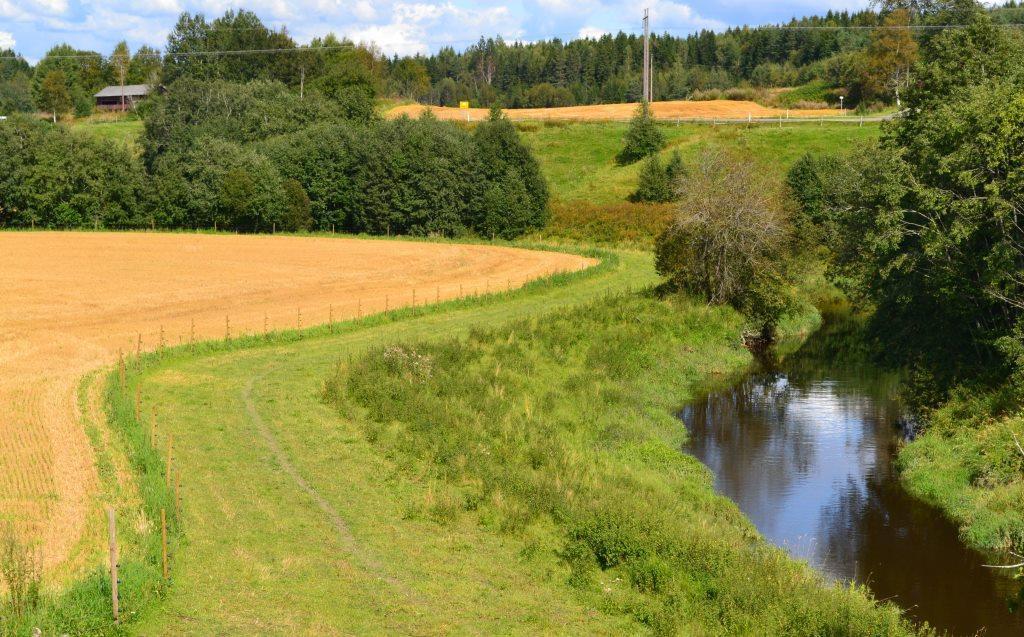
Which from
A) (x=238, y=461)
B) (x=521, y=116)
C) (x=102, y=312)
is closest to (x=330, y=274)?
(x=102, y=312)

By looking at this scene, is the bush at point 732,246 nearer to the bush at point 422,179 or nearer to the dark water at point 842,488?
the dark water at point 842,488

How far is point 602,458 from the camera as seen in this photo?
2811 cm

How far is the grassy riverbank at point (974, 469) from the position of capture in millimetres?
23547

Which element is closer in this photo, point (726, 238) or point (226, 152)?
point (726, 238)

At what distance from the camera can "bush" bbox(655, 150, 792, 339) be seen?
48812 millimetres

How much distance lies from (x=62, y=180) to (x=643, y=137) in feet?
177

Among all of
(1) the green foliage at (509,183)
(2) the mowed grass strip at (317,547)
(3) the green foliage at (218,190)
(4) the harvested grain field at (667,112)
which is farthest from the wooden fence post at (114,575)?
(4) the harvested grain field at (667,112)

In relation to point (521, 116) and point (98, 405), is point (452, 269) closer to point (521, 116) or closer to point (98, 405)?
point (98, 405)

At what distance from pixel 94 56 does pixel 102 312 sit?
155563 millimetres

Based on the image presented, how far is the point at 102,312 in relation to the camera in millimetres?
49375

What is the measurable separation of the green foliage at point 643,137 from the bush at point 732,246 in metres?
50.1

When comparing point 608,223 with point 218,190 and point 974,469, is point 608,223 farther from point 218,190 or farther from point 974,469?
point 974,469

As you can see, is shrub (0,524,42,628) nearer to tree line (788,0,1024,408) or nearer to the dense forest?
tree line (788,0,1024,408)

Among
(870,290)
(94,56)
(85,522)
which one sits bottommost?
(85,522)
